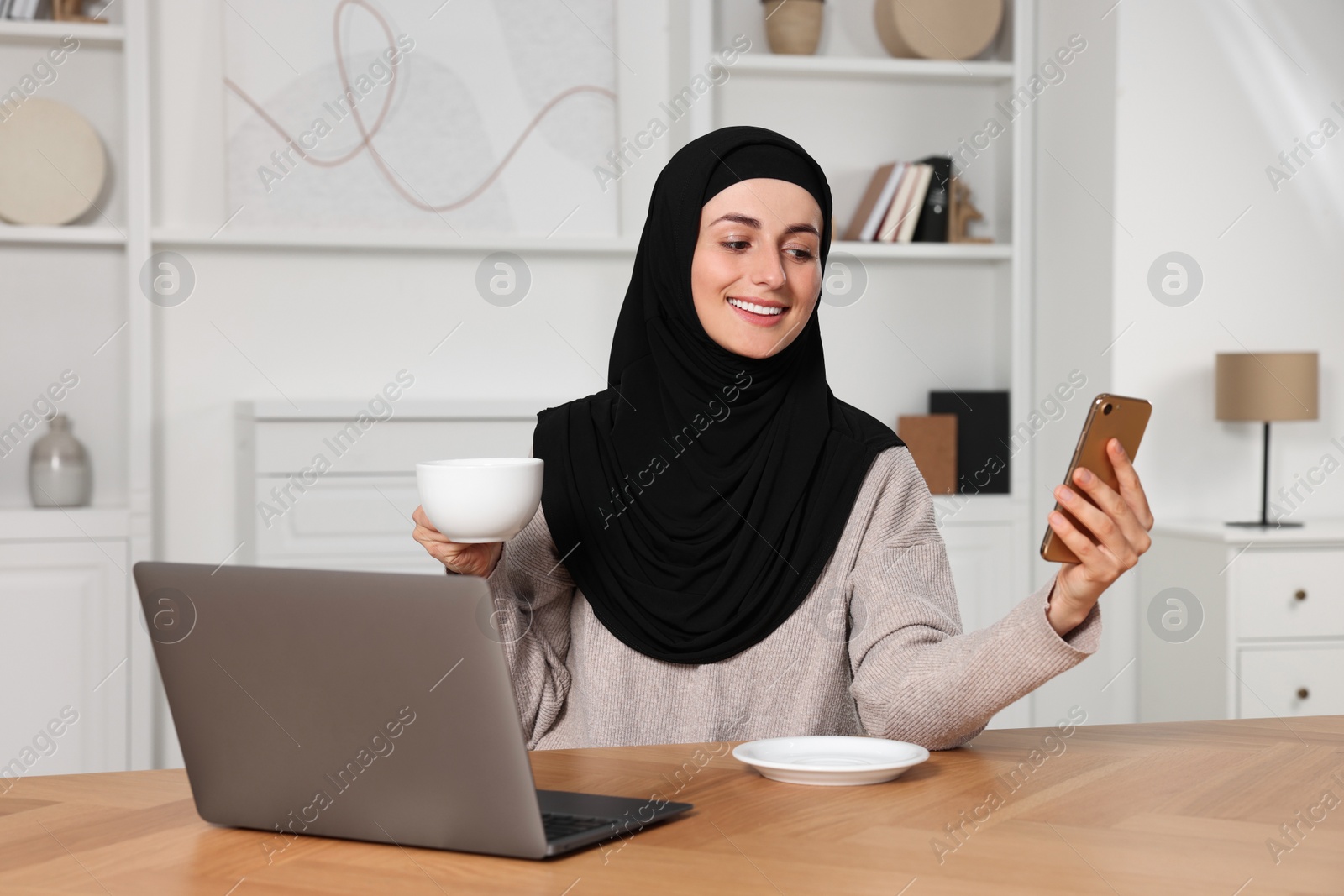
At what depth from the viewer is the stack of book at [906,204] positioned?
3451 millimetres

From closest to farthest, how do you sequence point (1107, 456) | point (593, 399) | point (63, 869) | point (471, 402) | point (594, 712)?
point (63, 869) < point (1107, 456) < point (594, 712) < point (593, 399) < point (471, 402)

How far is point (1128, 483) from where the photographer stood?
118cm

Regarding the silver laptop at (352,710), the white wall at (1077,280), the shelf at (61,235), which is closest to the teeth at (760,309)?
the silver laptop at (352,710)

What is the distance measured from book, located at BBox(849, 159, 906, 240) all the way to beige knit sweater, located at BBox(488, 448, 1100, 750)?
1892 millimetres

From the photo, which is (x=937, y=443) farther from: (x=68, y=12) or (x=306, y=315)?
(x=68, y=12)

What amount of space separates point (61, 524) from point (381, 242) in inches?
40.3

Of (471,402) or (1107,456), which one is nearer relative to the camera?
(1107,456)

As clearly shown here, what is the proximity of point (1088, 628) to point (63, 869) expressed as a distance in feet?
3.10

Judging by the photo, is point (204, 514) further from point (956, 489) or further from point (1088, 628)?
point (1088, 628)

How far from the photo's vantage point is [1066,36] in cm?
340

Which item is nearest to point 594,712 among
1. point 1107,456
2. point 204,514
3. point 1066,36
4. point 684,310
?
point 684,310

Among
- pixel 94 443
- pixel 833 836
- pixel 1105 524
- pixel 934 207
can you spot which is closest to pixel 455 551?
pixel 833 836

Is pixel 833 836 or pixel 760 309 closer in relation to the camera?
pixel 833 836

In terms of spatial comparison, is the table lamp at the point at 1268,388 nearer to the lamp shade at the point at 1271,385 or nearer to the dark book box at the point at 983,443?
the lamp shade at the point at 1271,385
